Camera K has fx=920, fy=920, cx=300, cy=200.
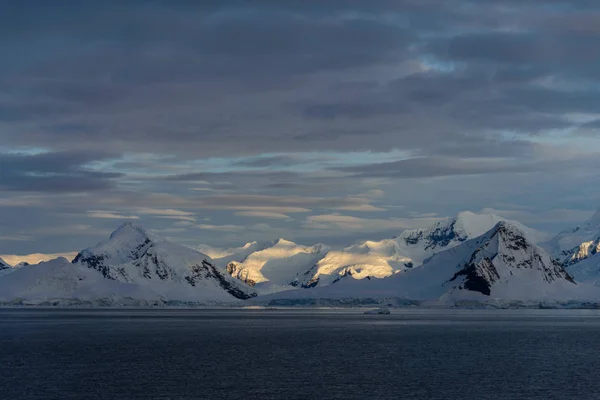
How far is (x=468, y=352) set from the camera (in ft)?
415

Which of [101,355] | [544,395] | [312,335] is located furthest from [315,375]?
[312,335]

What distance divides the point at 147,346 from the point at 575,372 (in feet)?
212

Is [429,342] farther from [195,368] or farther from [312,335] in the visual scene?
[195,368]

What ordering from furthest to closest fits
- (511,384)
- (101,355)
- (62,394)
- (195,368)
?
(101,355), (195,368), (511,384), (62,394)

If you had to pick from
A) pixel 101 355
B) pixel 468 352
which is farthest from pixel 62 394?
pixel 468 352

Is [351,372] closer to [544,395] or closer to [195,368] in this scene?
[195,368]

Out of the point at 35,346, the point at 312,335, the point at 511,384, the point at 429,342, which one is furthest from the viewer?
the point at 312,335

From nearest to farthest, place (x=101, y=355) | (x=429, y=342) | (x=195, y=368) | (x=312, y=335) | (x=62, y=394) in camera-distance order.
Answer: (x=62, y=394), (x=195, y=368), (x=101, y=355), (x=429, y=342), (x=312, y=335)

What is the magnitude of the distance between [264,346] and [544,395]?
6500 cm

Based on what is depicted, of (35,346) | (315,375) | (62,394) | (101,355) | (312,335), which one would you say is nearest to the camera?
(62,394)

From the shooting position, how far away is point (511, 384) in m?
88.0

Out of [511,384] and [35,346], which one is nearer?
[511,384]

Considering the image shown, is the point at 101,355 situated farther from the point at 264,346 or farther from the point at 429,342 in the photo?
the point at 429,342

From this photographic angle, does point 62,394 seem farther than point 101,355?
No
